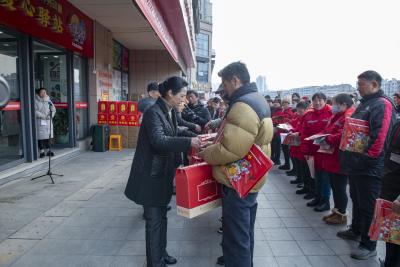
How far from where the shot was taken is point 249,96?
2203 millimetres

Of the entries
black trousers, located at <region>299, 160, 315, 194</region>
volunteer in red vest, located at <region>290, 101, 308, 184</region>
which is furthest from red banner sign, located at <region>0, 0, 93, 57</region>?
black trousers, located at <region>299, 160, 315, 194</region>

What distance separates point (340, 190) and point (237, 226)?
2.12m

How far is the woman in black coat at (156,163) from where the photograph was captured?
2.40 metres

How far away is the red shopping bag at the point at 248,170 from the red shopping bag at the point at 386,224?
3.29 feet

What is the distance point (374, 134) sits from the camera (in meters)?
2.94

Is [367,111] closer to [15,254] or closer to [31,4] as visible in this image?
[15,254]

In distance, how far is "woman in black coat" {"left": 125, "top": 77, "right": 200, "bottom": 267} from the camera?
2400 millimetres

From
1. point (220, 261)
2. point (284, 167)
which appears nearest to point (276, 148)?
point (284, 167)

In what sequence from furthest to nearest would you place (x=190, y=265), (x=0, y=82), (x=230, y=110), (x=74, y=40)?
(x=74, y=40) < (x=190, y=265) < (x=230, y=110) < (x=0, y=82)

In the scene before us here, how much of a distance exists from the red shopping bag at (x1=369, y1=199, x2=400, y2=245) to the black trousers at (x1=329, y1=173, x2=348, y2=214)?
4.65ft

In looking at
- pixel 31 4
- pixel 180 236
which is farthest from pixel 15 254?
pixel 31 4

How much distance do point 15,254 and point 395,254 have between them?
347 cm

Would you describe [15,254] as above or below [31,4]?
below

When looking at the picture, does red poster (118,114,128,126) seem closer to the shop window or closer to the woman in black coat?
the shop window
